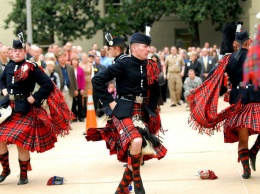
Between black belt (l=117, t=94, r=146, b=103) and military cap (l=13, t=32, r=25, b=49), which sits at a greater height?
military cap (l=13, t=32, r=25, b=49)

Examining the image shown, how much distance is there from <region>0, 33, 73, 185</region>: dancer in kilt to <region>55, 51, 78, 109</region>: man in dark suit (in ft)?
22.6

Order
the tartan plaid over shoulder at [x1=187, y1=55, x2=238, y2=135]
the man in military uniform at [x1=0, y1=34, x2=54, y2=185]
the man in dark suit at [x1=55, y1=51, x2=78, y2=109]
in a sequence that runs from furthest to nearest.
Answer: the man in dark suit at [x1=55, y1=51, x2=78, y2=109]
the man in military uniform at [x1=0, y1=34, x2=54, y2=185]
the tartan plaid over shoulder at [x1=187, y1=55, x2=238, y2=135]

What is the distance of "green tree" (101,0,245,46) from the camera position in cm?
3102

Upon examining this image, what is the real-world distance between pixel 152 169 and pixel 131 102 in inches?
85.5

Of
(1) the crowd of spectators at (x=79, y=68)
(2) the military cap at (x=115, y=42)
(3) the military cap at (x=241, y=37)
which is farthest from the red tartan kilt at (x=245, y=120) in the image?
(1) the crowd of spectators at (x=79, y=68)

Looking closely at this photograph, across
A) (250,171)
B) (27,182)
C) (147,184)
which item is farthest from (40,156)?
(250,171)

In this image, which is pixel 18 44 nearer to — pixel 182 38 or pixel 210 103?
pixel 210 103

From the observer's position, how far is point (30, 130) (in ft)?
27.6

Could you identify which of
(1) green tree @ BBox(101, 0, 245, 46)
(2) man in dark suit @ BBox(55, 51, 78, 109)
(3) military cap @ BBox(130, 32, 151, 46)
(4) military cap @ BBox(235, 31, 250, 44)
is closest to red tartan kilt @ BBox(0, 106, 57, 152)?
(3) military cap @ BBox(130, 32, 151, 46)

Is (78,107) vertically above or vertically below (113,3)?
below

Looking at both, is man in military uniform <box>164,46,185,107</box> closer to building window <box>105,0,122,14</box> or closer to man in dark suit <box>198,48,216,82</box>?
man in dark suit <box>198,48,216,82</box>

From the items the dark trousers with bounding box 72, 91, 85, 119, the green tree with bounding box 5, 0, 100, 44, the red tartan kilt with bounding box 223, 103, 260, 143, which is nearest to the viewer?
the red tartan kilt with bounding box 223, 103, 260, 143

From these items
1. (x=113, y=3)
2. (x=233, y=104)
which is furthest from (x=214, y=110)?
(x=113, y=3)

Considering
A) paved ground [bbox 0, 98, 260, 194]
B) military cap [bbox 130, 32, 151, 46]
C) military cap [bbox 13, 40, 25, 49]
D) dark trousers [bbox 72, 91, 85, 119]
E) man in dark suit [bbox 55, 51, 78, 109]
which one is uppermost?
military cap [bbox 130, 32, 151, 46]
